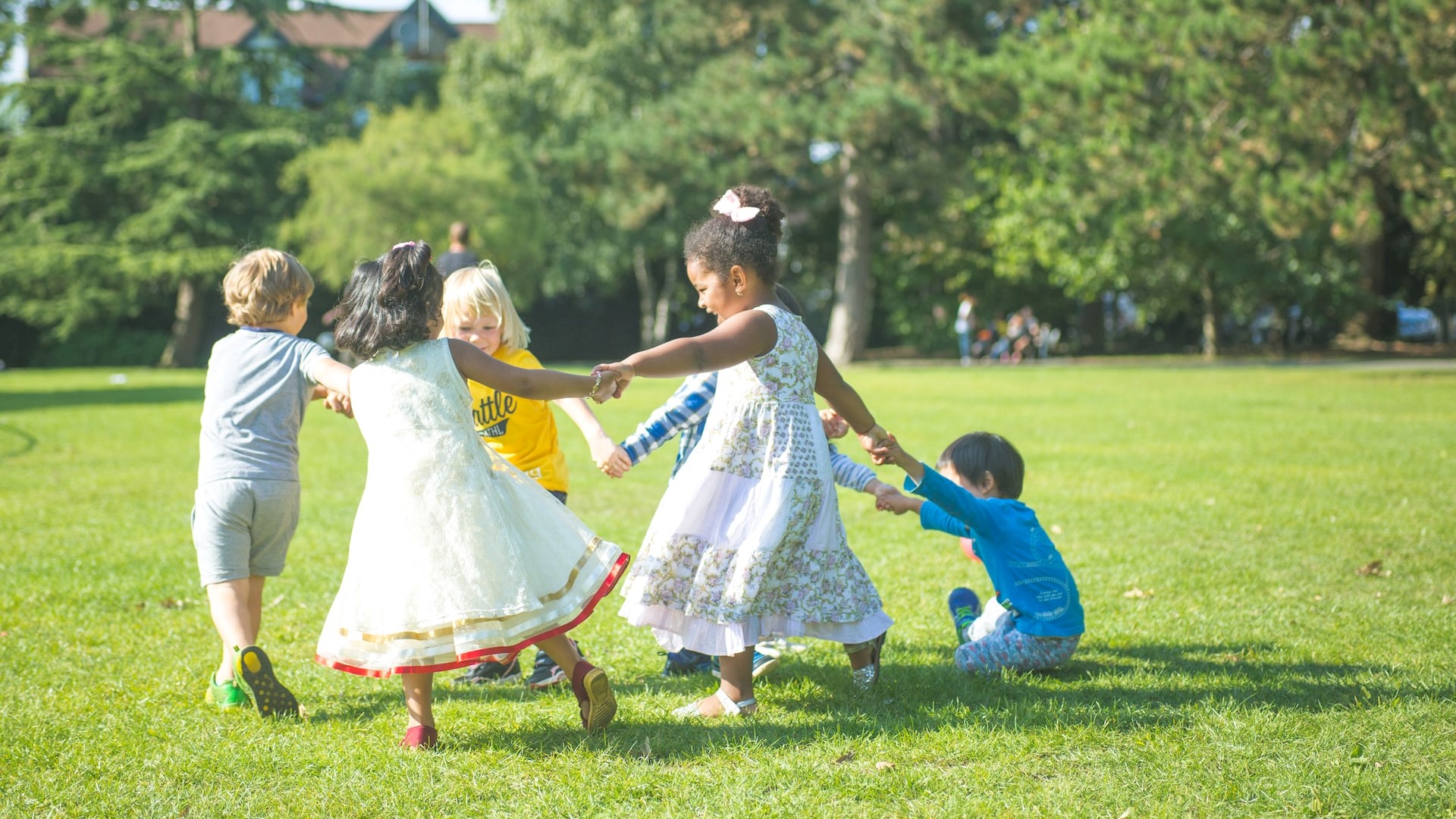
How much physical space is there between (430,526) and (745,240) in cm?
132

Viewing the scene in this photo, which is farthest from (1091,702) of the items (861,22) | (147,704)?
(861,22)

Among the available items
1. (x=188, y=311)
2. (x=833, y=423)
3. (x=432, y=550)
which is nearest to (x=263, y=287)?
(x=432, y=550)

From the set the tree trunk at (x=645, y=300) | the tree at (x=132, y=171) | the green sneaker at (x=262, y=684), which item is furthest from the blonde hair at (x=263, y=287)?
the tree trunk at (x=645, y=300)

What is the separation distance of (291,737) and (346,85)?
1426 inches

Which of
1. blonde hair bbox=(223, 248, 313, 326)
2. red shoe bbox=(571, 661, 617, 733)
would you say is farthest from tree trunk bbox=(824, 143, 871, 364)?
red shoe bbox=(571, 661, 617, 733)

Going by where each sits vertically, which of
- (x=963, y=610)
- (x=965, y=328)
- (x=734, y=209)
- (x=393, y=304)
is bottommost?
(x=963, y=610)

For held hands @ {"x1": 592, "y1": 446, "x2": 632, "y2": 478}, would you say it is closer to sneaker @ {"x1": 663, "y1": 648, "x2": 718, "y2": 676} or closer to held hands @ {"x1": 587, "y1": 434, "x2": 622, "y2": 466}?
held hands @ {"x1": 587, "y1": 434, "x2": 622, "y2": 466}

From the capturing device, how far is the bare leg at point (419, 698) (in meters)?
3.61

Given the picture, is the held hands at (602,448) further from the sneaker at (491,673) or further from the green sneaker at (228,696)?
the green sneaker at (228,696)

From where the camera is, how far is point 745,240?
3.81 meters

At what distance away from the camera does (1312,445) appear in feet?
36.1

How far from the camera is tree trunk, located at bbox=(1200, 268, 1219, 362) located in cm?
3055

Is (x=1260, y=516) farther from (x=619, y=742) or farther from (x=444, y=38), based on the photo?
(x=444, y=38)

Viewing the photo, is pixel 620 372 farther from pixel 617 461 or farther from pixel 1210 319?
pixel 1210 319
